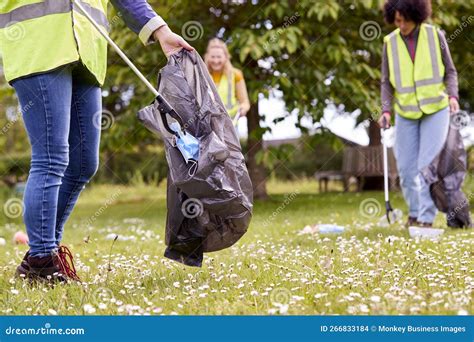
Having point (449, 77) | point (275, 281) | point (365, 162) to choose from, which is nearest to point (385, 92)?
point (449, 77)

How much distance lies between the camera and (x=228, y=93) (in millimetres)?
5547

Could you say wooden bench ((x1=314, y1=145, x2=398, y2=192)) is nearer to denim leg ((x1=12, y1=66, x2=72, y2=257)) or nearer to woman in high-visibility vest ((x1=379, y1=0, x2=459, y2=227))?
woman in high-visibility vest ((x1=379, y1=0, x2=459, y2=227))

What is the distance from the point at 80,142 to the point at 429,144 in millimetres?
2702

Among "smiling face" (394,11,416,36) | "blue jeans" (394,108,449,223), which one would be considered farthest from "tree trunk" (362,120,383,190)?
"smiling face" (394,11,416,36)

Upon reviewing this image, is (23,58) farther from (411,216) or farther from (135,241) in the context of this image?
(411,216)

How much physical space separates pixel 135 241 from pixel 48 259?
7.34ft

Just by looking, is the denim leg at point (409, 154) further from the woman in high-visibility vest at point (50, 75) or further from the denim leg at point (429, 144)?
the woman in high-visibility vest at point (50, 75)

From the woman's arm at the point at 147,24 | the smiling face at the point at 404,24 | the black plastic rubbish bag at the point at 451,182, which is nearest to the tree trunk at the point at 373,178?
the black plastic rubbish bag at the point at 451,182

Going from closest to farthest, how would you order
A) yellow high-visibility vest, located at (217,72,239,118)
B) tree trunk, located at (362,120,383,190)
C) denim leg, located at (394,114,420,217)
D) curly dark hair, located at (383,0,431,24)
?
curly dark hair, located at (383,0,431,24)
denim leg, located at (394,114,420,217)
yellow high-visibility vest, located at (217,72,239,118)
tree trunk, located at (362,120,383,190)

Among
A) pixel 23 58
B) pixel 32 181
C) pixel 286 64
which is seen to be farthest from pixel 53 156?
pixel 286 64

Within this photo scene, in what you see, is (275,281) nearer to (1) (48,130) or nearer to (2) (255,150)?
(1) (48,130)

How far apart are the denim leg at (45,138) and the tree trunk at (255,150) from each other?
5270 mm

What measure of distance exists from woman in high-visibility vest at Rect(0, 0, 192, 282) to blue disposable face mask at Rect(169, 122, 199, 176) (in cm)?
38

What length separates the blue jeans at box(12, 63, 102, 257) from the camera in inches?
105
